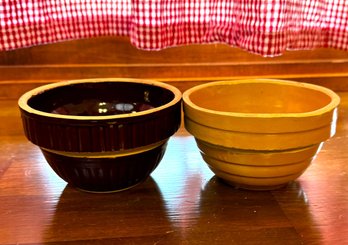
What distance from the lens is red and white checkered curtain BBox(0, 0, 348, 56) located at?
1.92ft

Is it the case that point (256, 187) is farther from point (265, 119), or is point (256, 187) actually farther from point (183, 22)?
point (183, 22)

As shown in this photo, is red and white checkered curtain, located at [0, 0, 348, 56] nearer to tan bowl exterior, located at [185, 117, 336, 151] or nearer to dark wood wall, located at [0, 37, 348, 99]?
tan bowl exterior, located at [185, 117, 336, 151]

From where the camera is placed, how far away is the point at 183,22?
2.10 feet

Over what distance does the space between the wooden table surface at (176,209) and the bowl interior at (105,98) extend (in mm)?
102

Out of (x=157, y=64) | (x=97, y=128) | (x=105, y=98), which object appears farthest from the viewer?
(x=157, y=64)

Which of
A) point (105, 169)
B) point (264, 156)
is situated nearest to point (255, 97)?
point (264, 156)

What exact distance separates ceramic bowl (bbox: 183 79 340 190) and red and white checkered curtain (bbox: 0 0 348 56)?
100mm

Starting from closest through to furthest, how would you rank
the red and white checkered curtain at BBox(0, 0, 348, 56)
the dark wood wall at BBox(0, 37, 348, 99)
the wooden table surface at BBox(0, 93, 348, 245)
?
the wooden table surface at BBox(0, 93, 348, 245) → the red and white checkered curtain at BBox(0, 0, 348, 56) → the dark wood wall at BBox(0, 37, 348, 99)

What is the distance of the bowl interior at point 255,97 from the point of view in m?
0.62

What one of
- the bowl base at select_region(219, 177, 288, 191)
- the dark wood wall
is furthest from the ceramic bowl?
the dark wood wall

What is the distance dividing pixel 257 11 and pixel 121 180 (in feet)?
0.99

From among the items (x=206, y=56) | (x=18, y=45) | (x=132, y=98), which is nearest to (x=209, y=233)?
(x=132, y=98)

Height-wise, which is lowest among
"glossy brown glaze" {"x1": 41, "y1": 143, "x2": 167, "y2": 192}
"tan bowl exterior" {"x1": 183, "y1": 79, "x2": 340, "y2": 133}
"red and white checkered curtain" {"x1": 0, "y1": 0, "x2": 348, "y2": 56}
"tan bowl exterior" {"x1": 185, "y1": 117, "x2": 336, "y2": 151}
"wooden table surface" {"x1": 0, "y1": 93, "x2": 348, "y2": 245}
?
"wooden table surface" {"x1": 0, "y1": 93, "x2": 348, "y2": 245}

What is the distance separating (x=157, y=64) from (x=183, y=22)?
35cm
